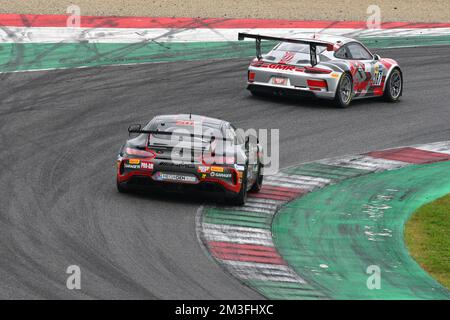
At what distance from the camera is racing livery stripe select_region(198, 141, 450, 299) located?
45.1 ft

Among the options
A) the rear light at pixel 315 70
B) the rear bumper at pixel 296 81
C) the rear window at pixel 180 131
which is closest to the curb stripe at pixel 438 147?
the rear bumper at pixel 296 81

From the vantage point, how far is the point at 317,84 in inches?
960

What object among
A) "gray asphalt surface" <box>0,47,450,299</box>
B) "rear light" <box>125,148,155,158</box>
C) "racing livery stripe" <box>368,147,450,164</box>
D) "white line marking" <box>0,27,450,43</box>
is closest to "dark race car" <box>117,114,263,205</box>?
"rear light" <box>125,148,155,158</box>

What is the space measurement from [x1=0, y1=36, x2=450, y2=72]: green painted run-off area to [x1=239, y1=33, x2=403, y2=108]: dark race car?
414 cm

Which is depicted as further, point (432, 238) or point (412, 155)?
point (412, 155)

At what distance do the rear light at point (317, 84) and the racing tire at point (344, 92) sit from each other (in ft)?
1.30

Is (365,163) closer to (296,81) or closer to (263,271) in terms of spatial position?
(296,81)

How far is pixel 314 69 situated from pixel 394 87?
2.98 metres

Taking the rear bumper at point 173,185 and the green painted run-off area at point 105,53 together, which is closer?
the rear bumper at point 173,185

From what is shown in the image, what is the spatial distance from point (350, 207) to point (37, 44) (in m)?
12.9

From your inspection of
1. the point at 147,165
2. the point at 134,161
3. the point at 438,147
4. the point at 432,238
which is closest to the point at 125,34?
the point at 438,147

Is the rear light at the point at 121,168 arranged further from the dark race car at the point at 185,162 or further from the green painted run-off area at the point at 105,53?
the green painted run-off area at the point at 105,53

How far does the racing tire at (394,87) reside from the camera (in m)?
26.2
